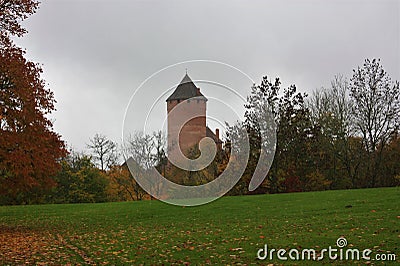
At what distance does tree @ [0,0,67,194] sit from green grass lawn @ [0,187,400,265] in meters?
2.50

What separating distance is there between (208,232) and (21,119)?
8.42m

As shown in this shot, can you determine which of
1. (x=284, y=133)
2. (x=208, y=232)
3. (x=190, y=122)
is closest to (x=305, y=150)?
(x=284, y=133)

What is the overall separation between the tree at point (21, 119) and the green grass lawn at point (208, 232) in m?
2.50

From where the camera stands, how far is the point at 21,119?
18.4 metres

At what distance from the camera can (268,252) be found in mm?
11672

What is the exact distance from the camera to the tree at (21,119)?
709 inches

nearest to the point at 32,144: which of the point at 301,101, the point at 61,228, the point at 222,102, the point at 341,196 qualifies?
the point at 61,228

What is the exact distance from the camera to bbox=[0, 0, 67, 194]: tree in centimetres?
1802

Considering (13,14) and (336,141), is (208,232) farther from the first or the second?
(336,141)

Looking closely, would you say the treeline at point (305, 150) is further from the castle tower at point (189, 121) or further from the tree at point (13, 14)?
the tree at point (13, 14)

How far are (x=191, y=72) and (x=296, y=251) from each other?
54.5 feet

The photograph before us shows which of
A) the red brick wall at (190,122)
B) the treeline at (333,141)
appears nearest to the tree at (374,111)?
the treeline at (333,141)

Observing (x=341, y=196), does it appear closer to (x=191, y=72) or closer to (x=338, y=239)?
(x=191, y=72)

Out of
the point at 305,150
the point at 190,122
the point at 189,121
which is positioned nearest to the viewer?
the point at 189,121
